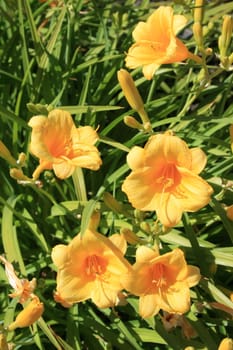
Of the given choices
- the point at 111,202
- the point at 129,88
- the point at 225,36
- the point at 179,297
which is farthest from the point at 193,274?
the point at 225,36

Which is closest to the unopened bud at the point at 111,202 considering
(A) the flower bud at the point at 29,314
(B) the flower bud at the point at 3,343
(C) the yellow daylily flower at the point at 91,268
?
(C) the yellow daylily flower at the point at 91,268

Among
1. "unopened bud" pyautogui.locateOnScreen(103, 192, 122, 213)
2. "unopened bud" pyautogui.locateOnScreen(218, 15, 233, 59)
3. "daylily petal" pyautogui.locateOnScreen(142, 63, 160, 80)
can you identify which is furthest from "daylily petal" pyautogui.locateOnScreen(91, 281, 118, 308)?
"unopened bud" pyautogui.locateOnScreen(218, 15, 233, 59)

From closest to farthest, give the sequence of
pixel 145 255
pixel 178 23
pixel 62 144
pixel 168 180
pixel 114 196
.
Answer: pixel 145 255 < pixel 168 180 < pixel 62 144 < pixel 178 23 < pixel 114 196

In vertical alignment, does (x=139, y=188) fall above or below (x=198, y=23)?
below

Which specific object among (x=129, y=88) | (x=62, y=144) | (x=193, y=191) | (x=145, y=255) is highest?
(x=129, y=88)

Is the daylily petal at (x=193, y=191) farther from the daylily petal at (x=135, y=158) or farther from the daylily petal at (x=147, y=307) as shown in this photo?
the daylily petal at (x=147, y=307)

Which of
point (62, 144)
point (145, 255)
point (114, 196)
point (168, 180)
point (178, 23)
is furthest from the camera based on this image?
point (114, 196)

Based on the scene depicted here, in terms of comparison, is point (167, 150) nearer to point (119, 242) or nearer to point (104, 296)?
point (119, 242)

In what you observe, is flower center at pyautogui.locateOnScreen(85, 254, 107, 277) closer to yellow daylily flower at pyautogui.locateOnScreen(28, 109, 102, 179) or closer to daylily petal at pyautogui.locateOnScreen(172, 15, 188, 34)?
yellow daylily flower at pyautogui.locateOnScreen(28, 109, 102, 179)

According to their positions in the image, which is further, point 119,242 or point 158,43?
point 158,43
